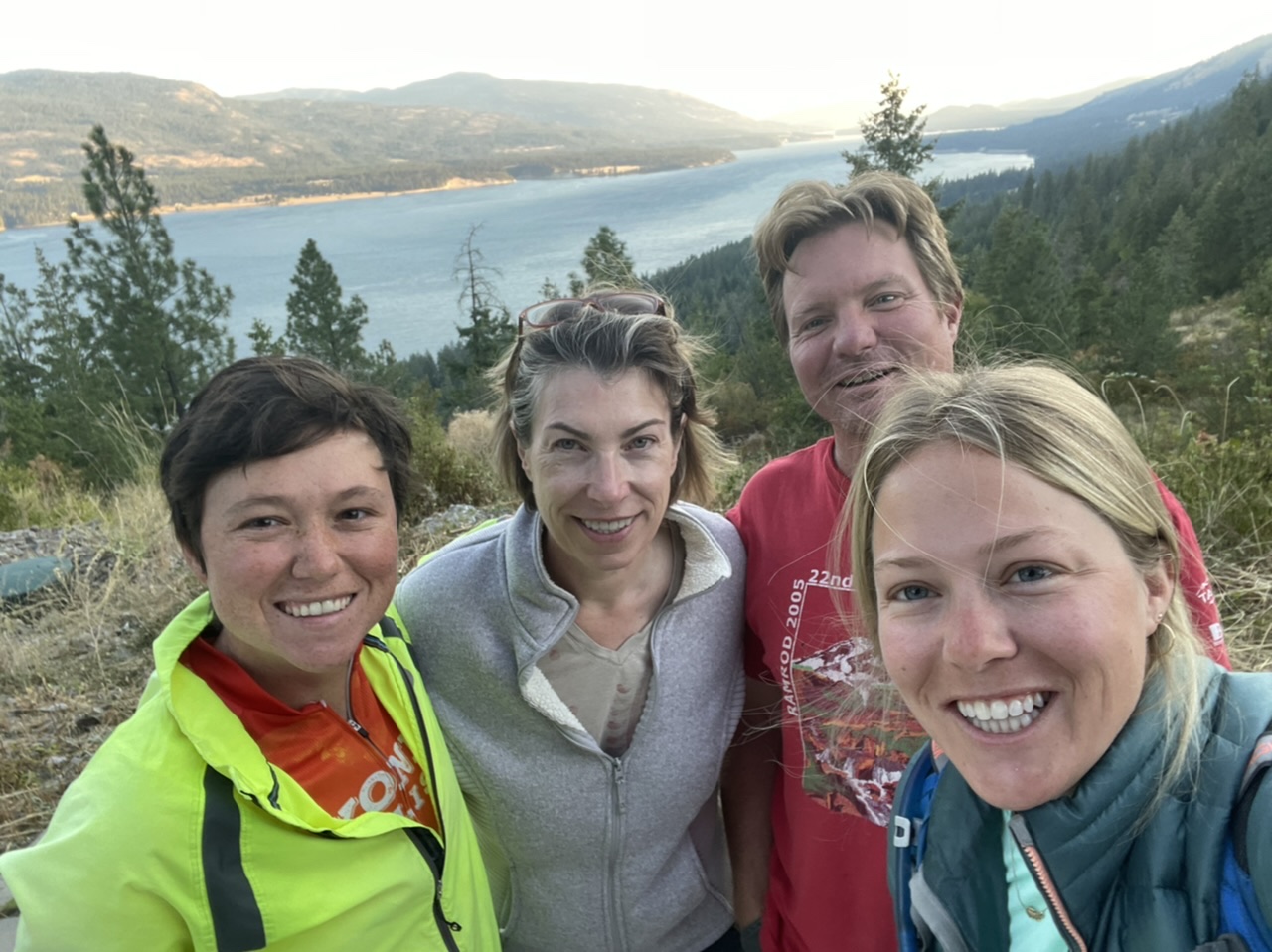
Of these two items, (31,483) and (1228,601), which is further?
(31,483)

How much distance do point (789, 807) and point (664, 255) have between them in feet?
175

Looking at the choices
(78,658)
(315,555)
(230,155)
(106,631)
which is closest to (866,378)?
(315,555)

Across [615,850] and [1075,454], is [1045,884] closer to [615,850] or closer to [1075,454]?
[1075,454]

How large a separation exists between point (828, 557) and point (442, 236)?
84962 millimetres

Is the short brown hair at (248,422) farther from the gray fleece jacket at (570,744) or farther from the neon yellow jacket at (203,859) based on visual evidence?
the gray fleece jacket at (570,744)

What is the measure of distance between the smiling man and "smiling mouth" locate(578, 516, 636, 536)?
0.39 metres

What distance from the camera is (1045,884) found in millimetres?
1013

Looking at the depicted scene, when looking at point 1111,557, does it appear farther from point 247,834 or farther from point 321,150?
point 321,150

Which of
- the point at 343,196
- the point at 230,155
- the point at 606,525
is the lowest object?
the point at 606,525

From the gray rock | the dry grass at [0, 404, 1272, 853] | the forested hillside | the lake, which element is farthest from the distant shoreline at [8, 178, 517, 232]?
the dry grass at [0, 404, 1272, 853]

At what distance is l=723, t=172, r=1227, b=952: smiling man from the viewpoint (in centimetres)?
166

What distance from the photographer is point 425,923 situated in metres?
1.51

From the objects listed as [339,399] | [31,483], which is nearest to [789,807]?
[339,399]

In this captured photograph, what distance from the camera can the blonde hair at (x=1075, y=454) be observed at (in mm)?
1015
